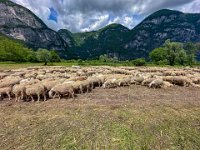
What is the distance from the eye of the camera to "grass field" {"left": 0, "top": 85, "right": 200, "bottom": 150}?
9633 millimetres

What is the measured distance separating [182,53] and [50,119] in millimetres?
94071

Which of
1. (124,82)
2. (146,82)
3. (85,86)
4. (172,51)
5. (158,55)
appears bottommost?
(158,55)

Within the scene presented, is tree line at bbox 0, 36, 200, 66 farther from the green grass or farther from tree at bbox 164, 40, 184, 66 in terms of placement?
the green grass

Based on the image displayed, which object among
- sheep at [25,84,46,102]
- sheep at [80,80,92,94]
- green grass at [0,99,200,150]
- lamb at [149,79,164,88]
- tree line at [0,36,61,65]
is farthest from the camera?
tree line at [0,36,61,65]

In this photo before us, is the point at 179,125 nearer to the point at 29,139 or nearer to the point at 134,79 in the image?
the point at 29,139

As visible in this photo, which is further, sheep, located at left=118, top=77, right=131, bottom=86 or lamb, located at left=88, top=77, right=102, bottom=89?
sheep, located at left=118, top=77, right=131, bottom=86

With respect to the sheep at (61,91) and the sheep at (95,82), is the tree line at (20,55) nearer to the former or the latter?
the sheep at (95,82)

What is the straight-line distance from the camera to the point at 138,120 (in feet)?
37.7

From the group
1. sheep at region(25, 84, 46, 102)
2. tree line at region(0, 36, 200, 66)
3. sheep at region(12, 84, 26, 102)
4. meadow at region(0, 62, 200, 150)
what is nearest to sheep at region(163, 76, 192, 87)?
meadow at region(0, 62, 200, 150)

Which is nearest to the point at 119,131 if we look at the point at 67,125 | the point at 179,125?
the point at 67,125

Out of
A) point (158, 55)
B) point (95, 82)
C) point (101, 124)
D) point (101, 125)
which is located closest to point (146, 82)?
point (95, 82)

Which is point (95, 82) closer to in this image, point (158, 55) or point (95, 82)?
point (95, 82)

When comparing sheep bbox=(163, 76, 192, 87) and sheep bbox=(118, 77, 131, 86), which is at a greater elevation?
sheep bbox=(118, 77, 131, 86)

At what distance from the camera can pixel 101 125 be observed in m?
11.0
